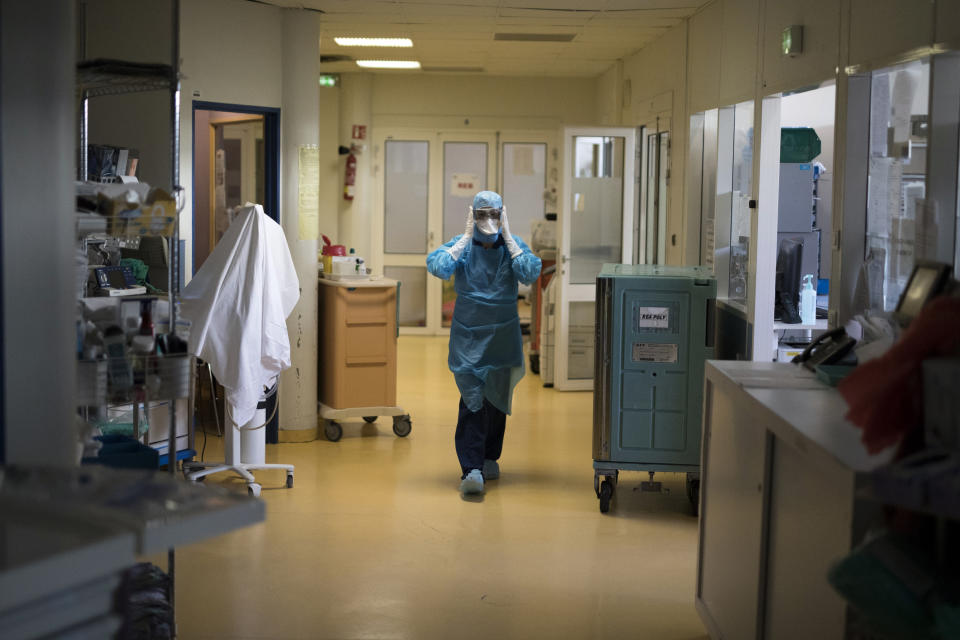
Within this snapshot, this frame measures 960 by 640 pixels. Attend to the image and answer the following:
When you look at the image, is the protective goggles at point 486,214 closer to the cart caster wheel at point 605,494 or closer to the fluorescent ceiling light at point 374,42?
the cart caster wheel at point 605,494

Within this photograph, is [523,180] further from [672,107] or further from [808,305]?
[808,305]

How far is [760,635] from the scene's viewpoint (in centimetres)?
294

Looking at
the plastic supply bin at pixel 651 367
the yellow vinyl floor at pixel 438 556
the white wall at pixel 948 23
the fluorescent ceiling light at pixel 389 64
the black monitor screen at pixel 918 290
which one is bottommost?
the yellow vinyl floor at pixel 438 556

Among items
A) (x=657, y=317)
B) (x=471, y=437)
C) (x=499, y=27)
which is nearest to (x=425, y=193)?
(x=499, y=27)

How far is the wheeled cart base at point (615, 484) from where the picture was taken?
5.08 meters

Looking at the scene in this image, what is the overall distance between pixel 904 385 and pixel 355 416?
4.73 meters

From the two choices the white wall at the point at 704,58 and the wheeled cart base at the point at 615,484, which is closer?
the wheeled cart base at the point at 615,484

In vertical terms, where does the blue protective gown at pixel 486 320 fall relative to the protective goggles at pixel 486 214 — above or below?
below

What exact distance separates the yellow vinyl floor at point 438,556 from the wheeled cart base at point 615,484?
0.28 ft

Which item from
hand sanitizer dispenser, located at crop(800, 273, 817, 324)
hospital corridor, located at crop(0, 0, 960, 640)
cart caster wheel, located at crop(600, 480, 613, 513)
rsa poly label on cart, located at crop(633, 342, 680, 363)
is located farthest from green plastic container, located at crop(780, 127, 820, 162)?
cart caster wheel, located at crop(600, 480, 613, 513)

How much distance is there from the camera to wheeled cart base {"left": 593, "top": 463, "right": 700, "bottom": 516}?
5.08 meters

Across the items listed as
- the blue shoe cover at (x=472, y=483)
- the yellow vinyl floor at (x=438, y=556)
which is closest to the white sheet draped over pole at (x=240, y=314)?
the yellow vinyl floor at (x=438, y=556)

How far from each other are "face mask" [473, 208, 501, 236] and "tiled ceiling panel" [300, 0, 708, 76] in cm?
170

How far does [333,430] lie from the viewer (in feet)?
21.7
